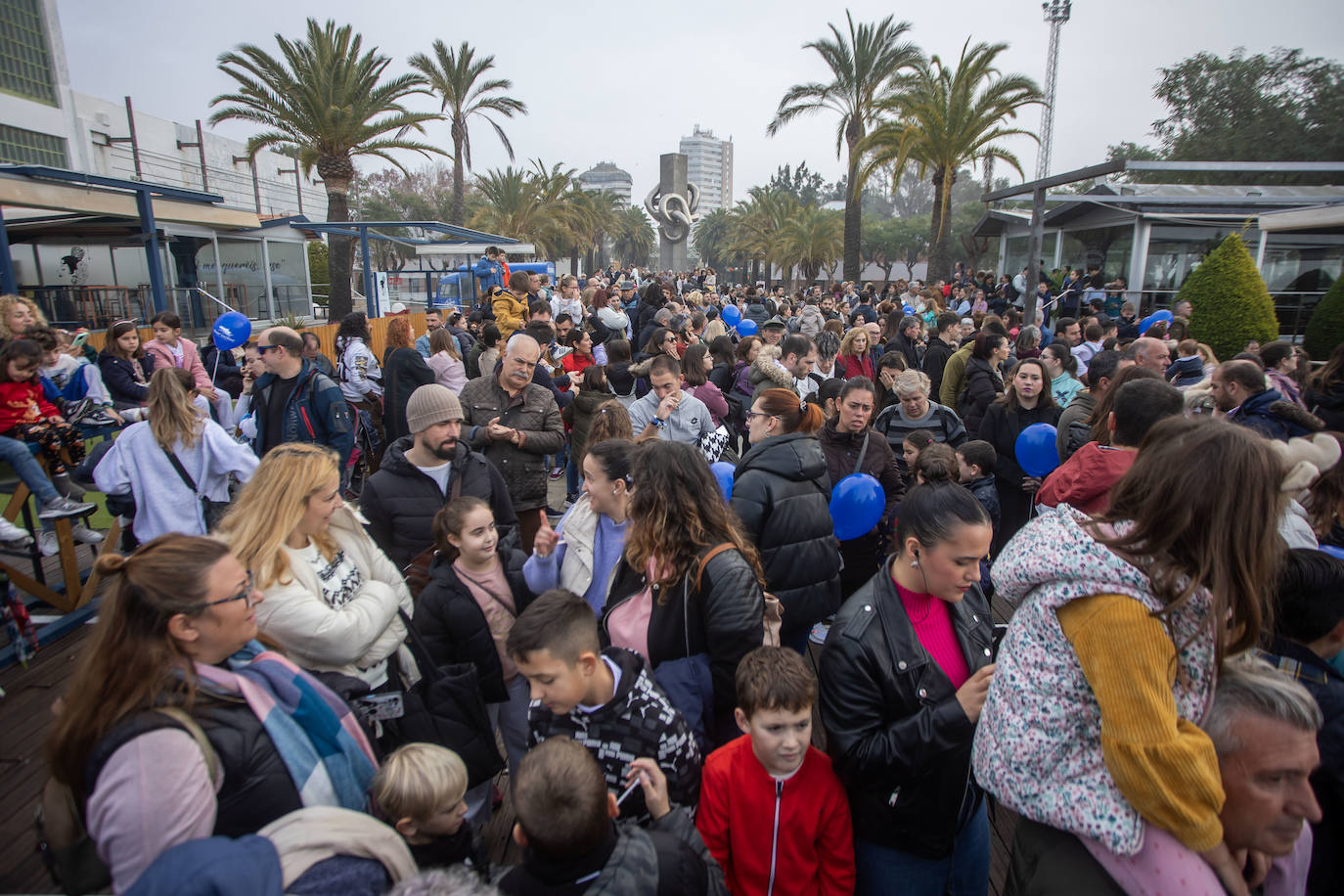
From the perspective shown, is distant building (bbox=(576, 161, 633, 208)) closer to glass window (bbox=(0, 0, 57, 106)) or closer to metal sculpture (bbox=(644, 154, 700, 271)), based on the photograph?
metal sculpture (bbox=(644, 154, 700, 271))

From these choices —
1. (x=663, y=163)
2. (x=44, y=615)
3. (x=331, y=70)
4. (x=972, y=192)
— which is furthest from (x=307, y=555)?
(x=972, y=192)

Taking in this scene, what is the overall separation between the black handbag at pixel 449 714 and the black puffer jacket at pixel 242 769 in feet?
2.45

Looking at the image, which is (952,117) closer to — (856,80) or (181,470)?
(856,80)

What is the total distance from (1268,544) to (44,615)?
21.3ft

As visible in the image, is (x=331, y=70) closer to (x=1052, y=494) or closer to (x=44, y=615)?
(x=44, y=615)

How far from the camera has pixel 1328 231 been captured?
16.7 m

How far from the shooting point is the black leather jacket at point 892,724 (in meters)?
1.87

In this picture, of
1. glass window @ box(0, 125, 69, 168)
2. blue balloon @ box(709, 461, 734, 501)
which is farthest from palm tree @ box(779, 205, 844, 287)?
blue balloon @ box(709, 461, 734, 501)

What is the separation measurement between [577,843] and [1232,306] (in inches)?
471

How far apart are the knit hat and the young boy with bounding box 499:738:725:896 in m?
2.06

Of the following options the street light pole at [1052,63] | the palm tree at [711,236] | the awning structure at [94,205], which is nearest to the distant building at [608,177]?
the palm tree at [711,236]

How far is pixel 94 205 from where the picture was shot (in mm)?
11492

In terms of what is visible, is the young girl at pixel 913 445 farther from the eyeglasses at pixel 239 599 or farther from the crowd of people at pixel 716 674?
the eyeglasses at pixel 239 599

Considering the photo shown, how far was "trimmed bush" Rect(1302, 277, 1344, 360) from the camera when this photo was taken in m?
9.68
